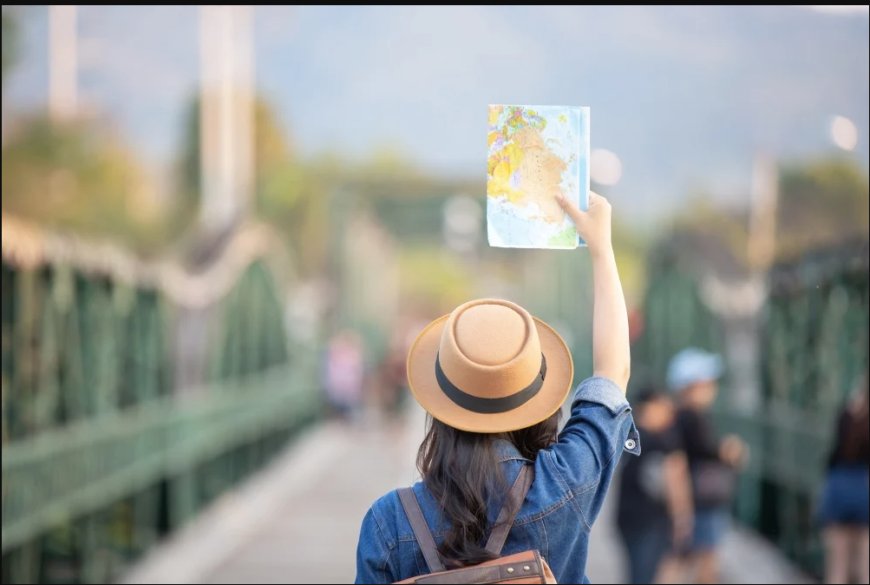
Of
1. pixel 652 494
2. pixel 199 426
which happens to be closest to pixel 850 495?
pixel 652 494

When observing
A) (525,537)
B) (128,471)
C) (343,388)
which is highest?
(525,537)

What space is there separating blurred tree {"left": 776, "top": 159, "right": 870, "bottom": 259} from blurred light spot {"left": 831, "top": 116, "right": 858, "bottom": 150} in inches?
5.9

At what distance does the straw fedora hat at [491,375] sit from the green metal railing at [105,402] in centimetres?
359

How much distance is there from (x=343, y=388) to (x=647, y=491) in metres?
14.8

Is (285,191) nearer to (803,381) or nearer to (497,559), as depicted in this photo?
(803,381)

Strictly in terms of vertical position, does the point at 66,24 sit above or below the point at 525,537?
above

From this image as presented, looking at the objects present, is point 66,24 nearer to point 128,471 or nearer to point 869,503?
point 128,471

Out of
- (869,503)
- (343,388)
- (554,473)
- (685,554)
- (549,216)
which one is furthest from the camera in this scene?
(343,388)

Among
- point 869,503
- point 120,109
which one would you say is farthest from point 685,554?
point 120,109

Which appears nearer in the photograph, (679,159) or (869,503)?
(869,503)

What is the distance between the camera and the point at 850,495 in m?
5.83

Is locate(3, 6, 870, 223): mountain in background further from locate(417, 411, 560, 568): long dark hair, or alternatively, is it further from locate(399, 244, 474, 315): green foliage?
locate(399, 244, 474, 315): green foliage

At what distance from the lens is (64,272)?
6297 millimetres

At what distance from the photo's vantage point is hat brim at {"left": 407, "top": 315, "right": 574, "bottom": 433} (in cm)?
229
